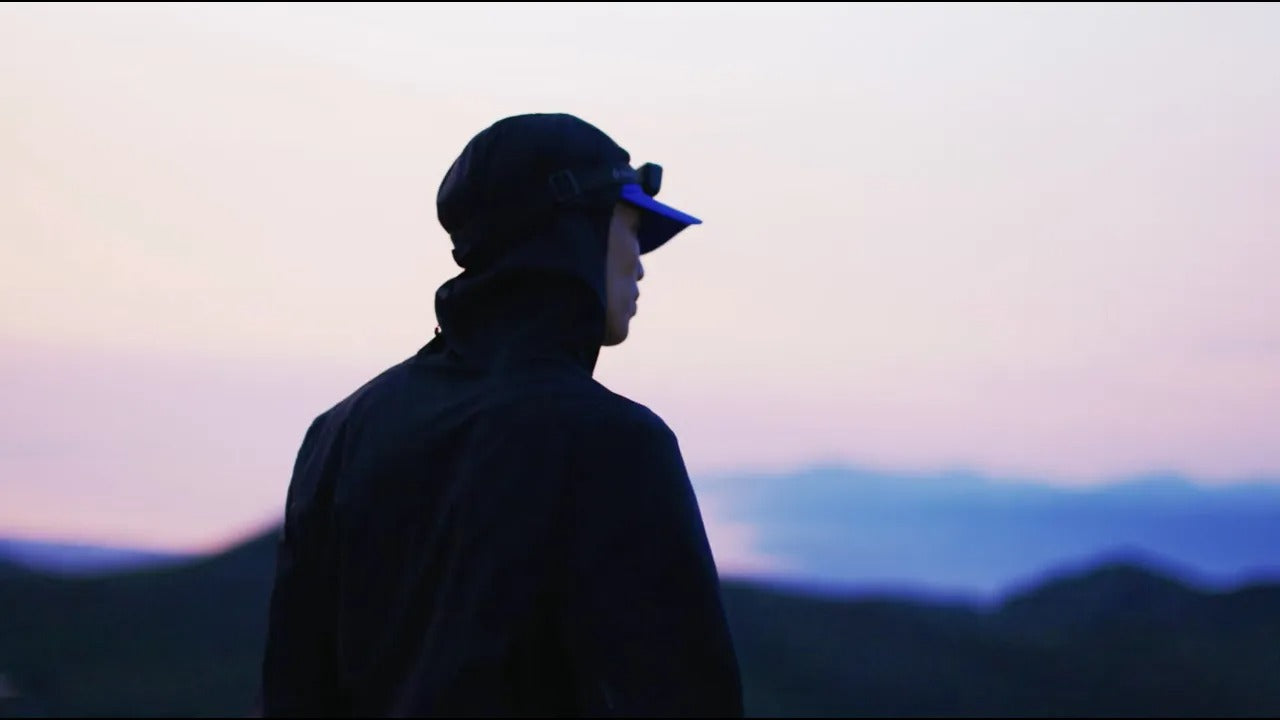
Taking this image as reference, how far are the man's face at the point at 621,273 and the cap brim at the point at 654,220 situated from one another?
22mm

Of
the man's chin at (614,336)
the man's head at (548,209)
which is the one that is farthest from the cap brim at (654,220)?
the man's chin at (614,336)

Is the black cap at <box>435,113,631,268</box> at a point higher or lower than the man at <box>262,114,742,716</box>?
higher

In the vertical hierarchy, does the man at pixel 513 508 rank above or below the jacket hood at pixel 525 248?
below

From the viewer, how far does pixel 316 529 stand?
3104mm

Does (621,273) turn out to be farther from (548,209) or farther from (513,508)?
(513,508)

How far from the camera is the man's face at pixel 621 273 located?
3.08 meters

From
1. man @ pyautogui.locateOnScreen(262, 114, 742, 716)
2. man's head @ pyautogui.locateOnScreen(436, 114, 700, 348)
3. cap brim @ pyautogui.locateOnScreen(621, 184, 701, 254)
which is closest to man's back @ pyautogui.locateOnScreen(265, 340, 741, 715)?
man @ pyautogui.locateOnScreen(262, 114, 742, 716)

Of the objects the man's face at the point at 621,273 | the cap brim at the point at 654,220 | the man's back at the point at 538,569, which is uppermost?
the cap brim at the point at 654,220

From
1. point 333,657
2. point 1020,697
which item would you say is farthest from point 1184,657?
point 333,657

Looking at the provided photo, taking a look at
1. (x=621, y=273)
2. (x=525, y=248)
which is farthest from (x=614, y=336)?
(x=525, y=248)

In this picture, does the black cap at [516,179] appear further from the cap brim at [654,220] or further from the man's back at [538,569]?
the man's back at [538,569]

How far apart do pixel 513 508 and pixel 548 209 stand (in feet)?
1.67

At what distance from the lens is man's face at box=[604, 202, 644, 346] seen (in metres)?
3.08

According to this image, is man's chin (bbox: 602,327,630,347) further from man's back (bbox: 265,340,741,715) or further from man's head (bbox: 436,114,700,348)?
man's back (bbox: 265,340,741,715)
